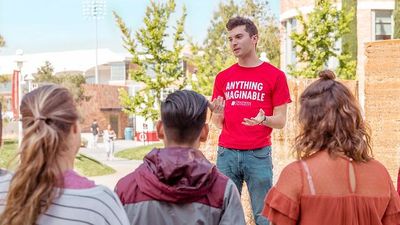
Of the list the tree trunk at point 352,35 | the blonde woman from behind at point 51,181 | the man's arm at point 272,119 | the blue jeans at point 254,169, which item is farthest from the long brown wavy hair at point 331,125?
the tree trunk at point 352,35

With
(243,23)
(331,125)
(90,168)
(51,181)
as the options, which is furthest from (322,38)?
(51,181)

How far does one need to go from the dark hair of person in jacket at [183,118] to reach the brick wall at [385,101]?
5776 mm

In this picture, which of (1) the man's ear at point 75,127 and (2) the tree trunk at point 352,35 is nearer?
(1) the man's ear at point 75,127

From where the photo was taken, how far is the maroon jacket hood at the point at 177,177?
338 cm

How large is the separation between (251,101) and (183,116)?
7.89 ft

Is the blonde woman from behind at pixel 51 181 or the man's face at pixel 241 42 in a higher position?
the man's face at pixel 241 42

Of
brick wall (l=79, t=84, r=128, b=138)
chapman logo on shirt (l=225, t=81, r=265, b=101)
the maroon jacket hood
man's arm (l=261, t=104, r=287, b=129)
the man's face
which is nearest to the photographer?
the maroon jacket hood

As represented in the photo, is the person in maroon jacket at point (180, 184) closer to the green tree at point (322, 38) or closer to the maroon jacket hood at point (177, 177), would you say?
the maroon jacket hood at point (177, 177)

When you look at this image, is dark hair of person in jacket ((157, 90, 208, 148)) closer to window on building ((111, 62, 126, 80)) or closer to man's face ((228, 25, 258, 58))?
man's face ((228, 25, 258, 58))

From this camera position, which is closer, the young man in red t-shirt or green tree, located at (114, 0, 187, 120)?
the young man in red t-shirt

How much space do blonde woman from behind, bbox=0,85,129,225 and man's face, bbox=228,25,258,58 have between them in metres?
3.10

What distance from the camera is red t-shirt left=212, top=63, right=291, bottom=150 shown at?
19.0 ft

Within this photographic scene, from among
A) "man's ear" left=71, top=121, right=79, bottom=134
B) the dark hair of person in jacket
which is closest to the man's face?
the dark hair of person in jacket

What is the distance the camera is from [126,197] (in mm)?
3484
